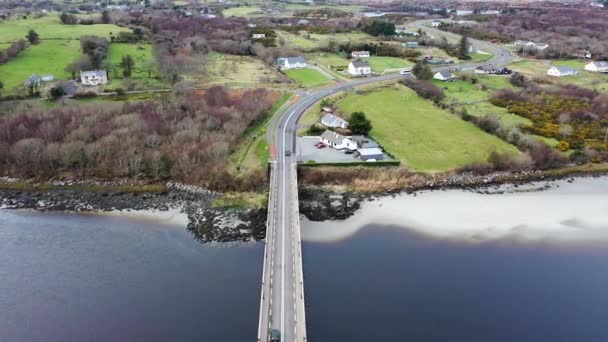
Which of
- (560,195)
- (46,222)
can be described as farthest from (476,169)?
(46,222)

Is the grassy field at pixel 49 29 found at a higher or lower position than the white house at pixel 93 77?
higher

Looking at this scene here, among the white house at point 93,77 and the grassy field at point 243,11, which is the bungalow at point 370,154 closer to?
the white house at point 93,77

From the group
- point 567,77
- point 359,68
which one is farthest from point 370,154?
point 567,77

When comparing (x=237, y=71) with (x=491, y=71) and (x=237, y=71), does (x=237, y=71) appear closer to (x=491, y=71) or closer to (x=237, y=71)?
(x=237, y=71)

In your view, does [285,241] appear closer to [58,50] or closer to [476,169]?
[476,169]

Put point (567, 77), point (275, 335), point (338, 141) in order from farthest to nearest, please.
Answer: point (567, 77) → point (338, 141) → point (275, 335)

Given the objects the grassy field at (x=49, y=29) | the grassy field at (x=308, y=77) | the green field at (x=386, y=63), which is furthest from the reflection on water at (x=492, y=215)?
the grassy field at (x=49, y=29)

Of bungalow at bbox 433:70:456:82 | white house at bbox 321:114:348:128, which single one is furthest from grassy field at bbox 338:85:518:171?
bungalow at bbox 433:70:456:82
